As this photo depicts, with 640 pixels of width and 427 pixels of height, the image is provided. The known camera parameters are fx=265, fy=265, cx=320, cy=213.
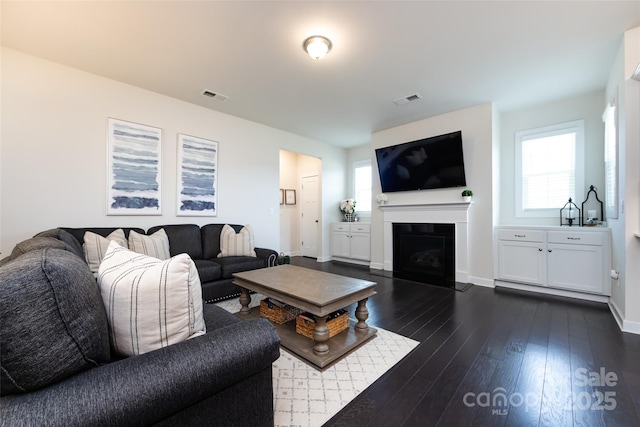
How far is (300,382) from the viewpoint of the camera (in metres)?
1.69

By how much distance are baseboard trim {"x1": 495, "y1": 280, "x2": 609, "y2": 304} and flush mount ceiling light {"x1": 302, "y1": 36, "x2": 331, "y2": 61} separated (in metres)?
3.87

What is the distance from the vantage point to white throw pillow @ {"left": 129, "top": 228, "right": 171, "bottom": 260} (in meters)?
2.91

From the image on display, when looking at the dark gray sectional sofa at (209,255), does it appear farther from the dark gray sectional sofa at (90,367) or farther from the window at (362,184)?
the window at (362,184)

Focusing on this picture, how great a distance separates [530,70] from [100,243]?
4.96 metres

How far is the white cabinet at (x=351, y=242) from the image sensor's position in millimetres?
5447

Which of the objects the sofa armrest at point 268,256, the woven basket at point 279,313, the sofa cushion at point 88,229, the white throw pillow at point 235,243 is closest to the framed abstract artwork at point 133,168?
the sofa cushion at point 88,229

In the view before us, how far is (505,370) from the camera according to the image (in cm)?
181

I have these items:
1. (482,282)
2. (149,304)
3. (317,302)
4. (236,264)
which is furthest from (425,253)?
(149,304)

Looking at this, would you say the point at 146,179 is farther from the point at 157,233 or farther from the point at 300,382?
the point at 300,382

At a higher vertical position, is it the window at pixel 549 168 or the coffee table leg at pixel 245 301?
the window at pixel 549 168

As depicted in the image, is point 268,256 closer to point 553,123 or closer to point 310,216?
point 310,216

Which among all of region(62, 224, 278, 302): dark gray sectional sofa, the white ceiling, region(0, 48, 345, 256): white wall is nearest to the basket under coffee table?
region(62, 224, 278, 302): dark gray sectional sofa

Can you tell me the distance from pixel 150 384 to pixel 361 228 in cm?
496

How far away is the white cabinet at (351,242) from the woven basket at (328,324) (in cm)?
322
